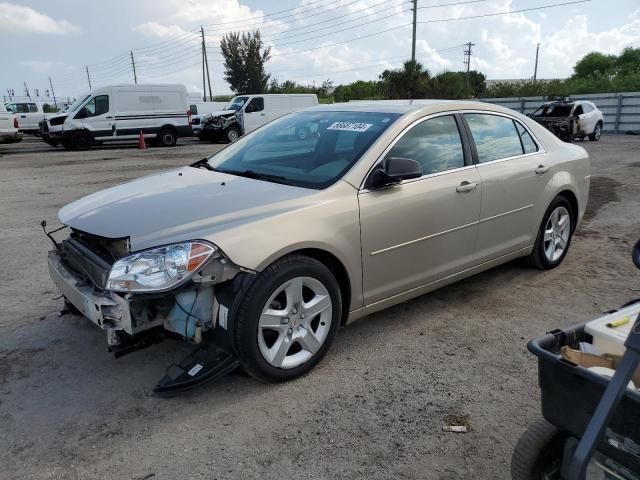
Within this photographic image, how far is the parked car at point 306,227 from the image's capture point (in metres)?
2.87

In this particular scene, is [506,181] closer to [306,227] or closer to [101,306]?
[306,227]

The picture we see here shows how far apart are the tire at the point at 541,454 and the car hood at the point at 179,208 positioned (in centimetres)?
175

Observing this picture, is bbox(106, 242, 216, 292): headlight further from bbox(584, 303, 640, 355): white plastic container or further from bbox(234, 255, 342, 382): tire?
bbox(584, 303, 640, 355): white plastic container

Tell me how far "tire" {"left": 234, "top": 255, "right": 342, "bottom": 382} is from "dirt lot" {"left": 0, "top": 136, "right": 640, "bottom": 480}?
0.51 feet

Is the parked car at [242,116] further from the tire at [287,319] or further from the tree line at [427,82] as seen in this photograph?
the tire at [287,319]

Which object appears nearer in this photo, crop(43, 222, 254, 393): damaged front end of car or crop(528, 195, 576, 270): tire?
crop(43, 222, 254, 393): damaged front end of car

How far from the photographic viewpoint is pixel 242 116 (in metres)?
22.1

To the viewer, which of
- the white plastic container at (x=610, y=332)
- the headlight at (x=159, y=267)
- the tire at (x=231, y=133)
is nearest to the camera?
the white plastic container at (x=610, y=332)

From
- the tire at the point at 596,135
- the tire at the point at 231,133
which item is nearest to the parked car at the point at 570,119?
the tire at the point at 596,135

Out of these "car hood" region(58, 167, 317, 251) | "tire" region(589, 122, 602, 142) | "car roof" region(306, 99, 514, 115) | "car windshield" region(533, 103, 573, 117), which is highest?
"car roof" region(306, 99, 514, 115)

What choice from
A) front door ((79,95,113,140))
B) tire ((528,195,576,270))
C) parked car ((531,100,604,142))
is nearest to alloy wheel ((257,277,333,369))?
tire ((528,195,576,270))

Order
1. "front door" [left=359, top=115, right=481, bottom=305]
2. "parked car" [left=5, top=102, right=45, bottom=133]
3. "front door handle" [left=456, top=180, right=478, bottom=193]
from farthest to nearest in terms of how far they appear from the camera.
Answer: "parked car" [left=5, top=102, right=45, bottom=133], "front door handle" [left=456, top=180, right=478, bottom=193], "front door" [left=359, top=115, right=481, bottom=305]

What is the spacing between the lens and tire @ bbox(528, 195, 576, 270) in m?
4.87

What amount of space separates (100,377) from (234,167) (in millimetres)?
1732
